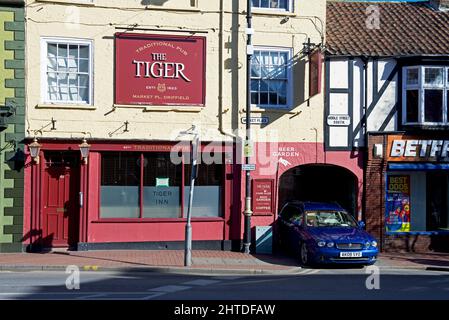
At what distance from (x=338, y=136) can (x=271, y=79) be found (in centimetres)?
273

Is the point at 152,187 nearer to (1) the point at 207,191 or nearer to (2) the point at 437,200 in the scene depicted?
(1) the point at 207,191

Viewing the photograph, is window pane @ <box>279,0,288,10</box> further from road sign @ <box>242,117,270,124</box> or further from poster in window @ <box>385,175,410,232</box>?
poster in window @ <box>385,175,410,232</box>

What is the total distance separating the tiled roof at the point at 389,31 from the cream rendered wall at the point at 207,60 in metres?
1.14

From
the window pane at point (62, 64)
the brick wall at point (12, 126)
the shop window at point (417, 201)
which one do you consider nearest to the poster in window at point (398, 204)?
the shop window at point (417, 201)

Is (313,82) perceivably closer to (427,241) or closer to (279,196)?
(279,196)

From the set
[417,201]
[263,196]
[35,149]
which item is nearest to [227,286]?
[263,196]

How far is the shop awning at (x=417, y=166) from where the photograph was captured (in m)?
16.6

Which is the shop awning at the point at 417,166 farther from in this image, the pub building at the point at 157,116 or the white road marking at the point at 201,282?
the white road marking at the point at 201,282

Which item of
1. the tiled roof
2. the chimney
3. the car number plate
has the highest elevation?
A: the chimney

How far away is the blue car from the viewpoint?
43.1 ft

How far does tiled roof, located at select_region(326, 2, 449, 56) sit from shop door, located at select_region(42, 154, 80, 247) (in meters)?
8.62

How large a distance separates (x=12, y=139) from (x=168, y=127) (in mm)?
4394

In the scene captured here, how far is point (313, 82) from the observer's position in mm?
16156

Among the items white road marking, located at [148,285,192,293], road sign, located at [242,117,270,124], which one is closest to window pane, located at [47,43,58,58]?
road sign, located at [242,117,270,124]
